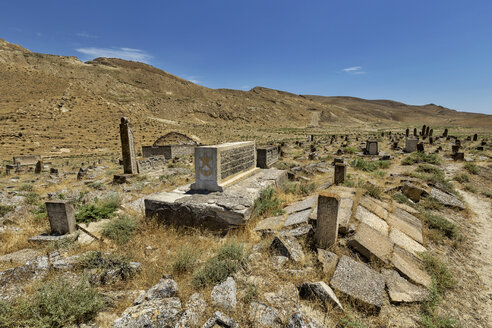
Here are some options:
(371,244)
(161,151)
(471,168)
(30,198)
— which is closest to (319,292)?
(371,244)

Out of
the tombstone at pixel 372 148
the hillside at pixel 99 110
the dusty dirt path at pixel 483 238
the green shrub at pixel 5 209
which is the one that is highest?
the hillside at pixel 99 110

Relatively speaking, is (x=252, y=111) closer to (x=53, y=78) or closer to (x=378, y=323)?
(x=53, y=78)

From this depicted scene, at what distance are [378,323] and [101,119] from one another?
39365mm

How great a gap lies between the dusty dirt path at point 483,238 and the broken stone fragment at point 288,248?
2.54 meters

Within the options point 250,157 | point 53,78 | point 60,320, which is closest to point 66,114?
point 53,78

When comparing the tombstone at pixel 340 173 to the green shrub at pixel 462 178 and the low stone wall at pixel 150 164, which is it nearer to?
the green shrub at pixel 462 178

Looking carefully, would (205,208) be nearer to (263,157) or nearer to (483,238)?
(263,157)

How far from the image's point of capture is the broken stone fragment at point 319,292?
9.51ft

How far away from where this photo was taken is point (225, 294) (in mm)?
2885

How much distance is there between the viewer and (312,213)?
189 inches

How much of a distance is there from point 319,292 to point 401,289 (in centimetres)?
133

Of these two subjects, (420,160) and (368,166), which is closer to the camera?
(368,166)

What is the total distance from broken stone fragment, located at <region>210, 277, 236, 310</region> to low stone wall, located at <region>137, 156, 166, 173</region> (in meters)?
10.2

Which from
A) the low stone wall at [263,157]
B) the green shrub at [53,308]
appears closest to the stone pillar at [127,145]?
the low stone wall at [263,157]
